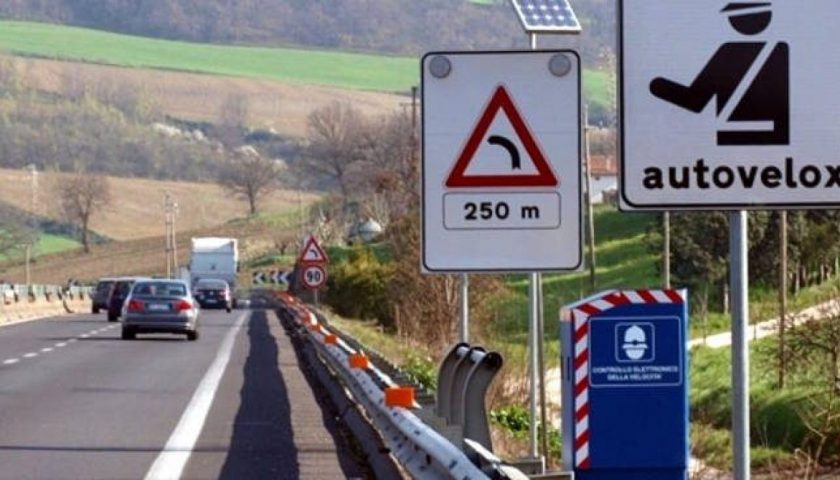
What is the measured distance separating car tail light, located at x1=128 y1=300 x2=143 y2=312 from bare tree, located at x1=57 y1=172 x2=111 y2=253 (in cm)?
9890

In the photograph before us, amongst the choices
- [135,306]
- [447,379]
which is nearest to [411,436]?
[447,379]

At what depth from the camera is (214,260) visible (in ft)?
295

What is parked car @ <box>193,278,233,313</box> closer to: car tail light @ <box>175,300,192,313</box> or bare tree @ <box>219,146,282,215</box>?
car tail light @ <box>175,300,192,313</box>

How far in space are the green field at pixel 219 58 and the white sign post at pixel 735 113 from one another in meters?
153

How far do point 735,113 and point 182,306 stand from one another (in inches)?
1468

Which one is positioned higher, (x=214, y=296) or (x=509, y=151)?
(x=509, y=151)

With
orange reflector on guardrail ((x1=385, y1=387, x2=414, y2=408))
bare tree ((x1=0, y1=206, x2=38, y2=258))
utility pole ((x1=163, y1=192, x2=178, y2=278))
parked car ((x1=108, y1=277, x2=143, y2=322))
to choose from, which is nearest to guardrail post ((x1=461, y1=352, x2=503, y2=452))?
orange reflector on guardrail ((x1=385, y1=387, x2=414, y2=408))

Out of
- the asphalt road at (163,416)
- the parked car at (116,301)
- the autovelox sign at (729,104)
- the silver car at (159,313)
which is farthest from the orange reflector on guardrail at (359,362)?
the parked car at (116,301)

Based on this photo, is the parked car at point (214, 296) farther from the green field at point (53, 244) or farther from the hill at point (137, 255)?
the green field at point (53, 244)

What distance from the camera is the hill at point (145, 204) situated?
488 feet

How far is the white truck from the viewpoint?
89.2 metres

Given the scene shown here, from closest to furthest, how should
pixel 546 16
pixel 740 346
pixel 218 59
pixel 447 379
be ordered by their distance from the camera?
pixel 740 346 < pixel 447 379 < pixel 546 16 < pixel 218 59

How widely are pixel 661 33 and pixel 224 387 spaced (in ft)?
66.8

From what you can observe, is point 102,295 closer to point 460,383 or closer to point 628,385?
point 460,383
